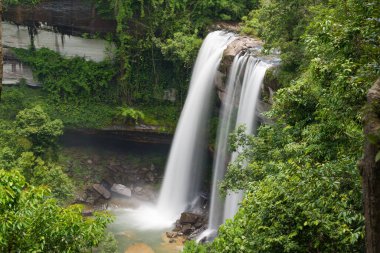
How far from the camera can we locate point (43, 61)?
960 inches

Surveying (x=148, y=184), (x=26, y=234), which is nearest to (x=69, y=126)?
(x=148, y=184)

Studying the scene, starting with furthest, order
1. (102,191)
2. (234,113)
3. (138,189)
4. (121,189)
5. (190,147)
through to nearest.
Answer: (138,189)
(121,189)
(102,191)
(190,147)
(234,113)

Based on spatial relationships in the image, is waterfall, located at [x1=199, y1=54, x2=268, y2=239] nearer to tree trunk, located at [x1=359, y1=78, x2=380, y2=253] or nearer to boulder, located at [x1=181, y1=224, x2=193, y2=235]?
boulder, located at [x1=181, y1=224, x2=193, y2=235]

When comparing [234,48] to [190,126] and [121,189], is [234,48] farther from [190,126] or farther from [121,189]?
[121,189]

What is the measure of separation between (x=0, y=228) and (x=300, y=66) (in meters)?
9.57

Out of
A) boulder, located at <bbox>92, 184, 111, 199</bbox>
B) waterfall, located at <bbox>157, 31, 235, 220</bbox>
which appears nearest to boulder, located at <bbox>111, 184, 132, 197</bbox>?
A: boulder, located at <bbox>92, 184, 111, 199</bbox>

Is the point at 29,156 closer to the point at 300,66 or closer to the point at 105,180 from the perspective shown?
the point at 105,180

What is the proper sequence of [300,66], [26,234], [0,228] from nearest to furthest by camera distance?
1. [0,228]
2. [26,234]
3. [300,66]

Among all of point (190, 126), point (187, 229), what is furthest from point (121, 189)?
point (187, 229)

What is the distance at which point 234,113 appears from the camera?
58.8 ft

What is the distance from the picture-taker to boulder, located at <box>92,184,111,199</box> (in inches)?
870

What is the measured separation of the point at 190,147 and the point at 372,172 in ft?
58.0

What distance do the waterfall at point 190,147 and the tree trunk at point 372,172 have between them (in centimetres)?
1611

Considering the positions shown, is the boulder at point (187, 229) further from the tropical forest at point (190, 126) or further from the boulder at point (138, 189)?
the boulder at point (138, 189)
